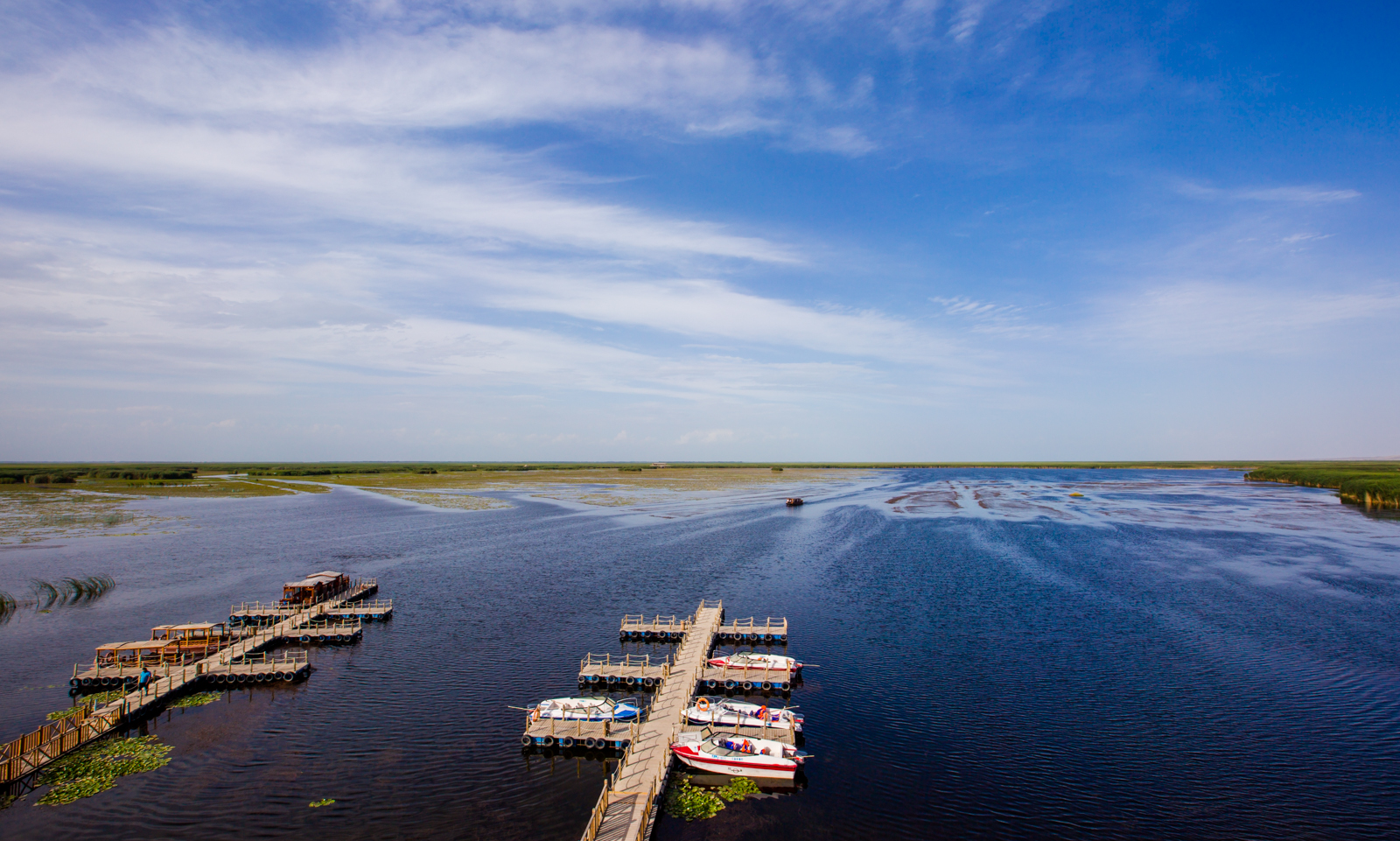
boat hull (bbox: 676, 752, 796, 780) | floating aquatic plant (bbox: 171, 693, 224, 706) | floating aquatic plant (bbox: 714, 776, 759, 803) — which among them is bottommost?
floating aquatic plant (bbox: 714, 776, 759, 803)

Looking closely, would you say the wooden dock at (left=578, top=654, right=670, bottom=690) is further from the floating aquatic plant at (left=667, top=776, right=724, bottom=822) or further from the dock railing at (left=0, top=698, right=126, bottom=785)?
the dock railing at (left=0, top=698, right=126, bottom=785)

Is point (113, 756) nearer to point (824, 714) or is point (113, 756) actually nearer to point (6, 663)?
point (6, 663)

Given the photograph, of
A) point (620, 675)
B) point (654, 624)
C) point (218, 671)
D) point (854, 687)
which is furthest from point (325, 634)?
point (854, 687)

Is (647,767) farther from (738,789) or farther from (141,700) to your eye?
(141,700)

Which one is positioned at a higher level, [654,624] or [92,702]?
[92,702]

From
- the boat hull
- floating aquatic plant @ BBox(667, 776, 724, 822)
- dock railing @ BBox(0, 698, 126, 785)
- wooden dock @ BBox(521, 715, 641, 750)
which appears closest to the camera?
floating aquatic plant @ BBox(667, 776, 724, 822)

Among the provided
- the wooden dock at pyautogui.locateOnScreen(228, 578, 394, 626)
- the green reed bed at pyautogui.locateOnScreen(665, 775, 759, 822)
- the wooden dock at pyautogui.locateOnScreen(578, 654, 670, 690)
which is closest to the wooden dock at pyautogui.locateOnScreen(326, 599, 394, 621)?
the wooden dock at pyautogui.locateOnScreen(228, 578, 394, 626)

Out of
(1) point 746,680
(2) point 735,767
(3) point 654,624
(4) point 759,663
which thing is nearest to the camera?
(2) point 735,767
